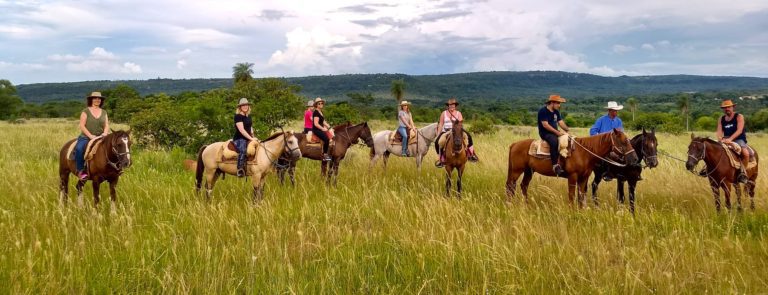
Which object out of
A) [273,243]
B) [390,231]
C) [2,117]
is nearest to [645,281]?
[390,231]

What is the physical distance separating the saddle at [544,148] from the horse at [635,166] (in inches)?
32.7

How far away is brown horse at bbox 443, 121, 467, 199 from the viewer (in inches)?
402

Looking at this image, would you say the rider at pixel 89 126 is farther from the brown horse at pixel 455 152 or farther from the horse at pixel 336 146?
the brown horse at pixel 455 152

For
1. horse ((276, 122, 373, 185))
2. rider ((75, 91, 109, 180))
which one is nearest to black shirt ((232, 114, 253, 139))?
horse ((276, 122, 373, 185))

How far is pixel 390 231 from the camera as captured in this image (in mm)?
5785

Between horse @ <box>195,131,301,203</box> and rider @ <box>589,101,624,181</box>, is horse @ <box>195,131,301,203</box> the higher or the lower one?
the lower one

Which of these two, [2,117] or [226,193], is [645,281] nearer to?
[226,193]

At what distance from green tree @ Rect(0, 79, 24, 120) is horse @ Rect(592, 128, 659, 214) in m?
58.2

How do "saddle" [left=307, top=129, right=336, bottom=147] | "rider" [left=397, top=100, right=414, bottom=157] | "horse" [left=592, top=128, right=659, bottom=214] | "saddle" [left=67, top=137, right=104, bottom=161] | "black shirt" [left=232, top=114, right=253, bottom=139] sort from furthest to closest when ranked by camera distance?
"rider" [left=397, top=100, right=414, bottom=157] → "saddle" [left=307, top=129, right=336, bottom=147] → "black shirt" [left=232, top=114, right=253, bottom=139] → "horse" [left=592, top=128, right=659, bottom=214] → "saddle" [left=67, top=137, right=104, bottom=161]

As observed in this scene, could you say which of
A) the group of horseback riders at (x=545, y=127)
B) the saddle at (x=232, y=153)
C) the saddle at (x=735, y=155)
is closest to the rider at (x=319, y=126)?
the group of horseback riders at (x=545, y=127)

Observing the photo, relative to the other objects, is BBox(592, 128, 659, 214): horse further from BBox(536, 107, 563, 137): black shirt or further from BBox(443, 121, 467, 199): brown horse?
BBox(443, 121, 467, 199): brown horse

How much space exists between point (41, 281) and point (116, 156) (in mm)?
4008

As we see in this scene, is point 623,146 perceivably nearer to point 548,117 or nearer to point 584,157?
point 584,157

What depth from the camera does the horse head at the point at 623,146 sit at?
8.07 m
